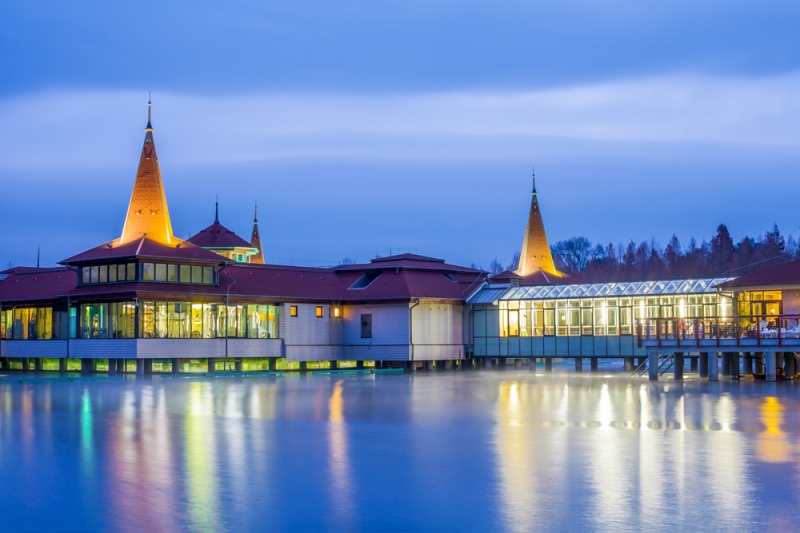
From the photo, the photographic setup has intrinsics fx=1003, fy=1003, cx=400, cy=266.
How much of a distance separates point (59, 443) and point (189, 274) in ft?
104

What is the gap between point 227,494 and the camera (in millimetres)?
13430

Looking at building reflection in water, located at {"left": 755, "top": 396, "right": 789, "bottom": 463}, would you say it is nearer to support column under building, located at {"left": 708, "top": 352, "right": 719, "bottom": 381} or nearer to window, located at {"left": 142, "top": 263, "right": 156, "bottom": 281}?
support column under building, located at {"left": 708, "top": 352, "right": 719, "bottom": 381}

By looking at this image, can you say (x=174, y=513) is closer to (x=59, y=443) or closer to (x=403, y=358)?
(x=59, y=443)

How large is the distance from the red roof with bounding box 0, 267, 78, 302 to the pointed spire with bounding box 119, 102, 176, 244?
14.0ft

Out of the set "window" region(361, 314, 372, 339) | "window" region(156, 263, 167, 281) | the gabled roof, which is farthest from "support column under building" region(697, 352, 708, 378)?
"window" region(156, 263, 167, 281)

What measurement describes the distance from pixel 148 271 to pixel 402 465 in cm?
3461

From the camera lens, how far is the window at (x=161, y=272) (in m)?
48.7

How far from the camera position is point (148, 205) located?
52438 mm

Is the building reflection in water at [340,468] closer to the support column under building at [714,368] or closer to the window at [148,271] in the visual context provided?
the support column under building at [714,368]

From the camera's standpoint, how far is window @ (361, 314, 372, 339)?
55094 millimetres

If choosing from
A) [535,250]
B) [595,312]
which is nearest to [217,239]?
A: [535,250]

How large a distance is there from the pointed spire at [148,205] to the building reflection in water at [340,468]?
28.9 meters

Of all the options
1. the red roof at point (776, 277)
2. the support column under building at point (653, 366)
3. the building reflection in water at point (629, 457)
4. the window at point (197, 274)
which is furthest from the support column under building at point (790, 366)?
the window at point (197, 274)

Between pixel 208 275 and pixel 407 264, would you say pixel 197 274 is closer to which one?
pixel 208 275
